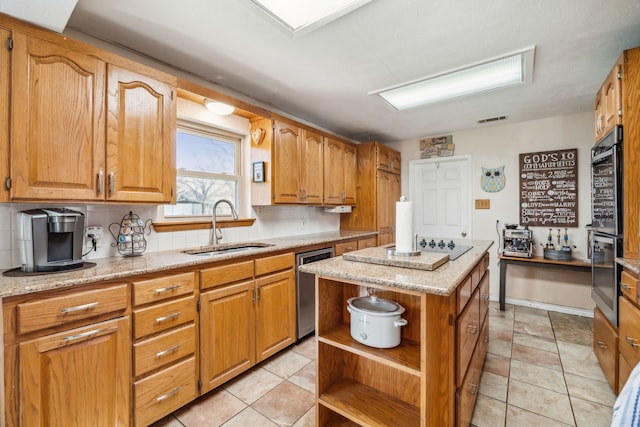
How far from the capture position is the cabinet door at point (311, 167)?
3.12 meters

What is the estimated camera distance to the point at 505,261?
341 centimetres

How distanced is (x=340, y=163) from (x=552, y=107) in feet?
8.09

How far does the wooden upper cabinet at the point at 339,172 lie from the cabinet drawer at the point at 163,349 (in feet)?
7.11

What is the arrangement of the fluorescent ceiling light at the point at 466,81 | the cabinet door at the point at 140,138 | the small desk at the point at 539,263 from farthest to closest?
1. the small desk at the point at 539,263
2. the fluorescent ceiling light at the point at 466,81
3. the cabinet door at the point at 140,138

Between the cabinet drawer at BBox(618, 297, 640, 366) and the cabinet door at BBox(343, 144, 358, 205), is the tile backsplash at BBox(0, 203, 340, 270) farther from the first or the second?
the cabinet drawer at BBox(618, 297, 640, 366)

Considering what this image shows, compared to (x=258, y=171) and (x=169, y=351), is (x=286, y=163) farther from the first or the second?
(x=169, y=351)

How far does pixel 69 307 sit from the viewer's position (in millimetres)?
1291

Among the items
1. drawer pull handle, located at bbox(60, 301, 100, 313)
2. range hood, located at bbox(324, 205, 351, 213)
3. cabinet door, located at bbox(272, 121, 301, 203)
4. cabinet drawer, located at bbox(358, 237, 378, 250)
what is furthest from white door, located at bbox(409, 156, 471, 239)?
drawer pull handle, located at bbox(60, 301, 100, 313)

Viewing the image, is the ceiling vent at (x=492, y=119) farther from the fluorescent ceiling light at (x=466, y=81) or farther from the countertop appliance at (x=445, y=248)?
the countertop appliance at (x=445, y=248)

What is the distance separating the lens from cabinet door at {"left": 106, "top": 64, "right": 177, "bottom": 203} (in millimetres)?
1665

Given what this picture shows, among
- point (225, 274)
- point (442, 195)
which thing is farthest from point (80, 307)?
point (442, 195)

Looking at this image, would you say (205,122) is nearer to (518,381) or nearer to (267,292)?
(267,292)

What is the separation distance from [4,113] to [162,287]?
1112 millimetres

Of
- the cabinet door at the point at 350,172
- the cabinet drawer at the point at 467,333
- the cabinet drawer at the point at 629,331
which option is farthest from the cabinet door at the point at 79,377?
the cabinet door at the point at 350,172
